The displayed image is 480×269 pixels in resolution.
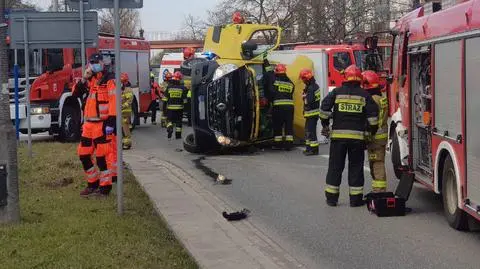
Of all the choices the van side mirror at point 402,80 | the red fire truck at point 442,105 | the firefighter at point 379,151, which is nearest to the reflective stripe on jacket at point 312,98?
the red fire truck at point 442,105

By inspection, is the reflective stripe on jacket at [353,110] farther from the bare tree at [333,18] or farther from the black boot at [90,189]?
the bare tree at [333,18]

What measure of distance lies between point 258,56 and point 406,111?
582 centimetres

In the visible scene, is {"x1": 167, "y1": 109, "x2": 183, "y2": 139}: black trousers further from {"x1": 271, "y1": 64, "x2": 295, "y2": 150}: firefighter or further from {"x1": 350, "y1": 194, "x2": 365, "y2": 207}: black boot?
{"x1": 350, "y1": 194, "x2": 365, "y2": 207}: black boot

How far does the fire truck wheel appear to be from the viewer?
7.09 m

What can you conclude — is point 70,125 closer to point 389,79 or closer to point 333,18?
point 389,79

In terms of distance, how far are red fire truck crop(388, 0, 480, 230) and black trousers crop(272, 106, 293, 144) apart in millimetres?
4075

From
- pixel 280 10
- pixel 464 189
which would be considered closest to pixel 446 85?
pixel 464 189

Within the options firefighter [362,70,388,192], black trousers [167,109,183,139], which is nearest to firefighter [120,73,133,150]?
black trousers [167,109,183,139]

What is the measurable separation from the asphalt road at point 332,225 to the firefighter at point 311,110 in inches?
50.4

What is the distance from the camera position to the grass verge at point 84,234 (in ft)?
18.4

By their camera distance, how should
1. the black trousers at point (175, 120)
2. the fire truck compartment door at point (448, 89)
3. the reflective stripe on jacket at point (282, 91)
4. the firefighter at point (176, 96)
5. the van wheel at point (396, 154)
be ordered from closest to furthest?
1. the fire truck compartment door at point (448, 89)
2. the van wheel at point (396, 154)
3. the reflective stripe on jacket at point (282, 91)
4. the firefighter at point (176, 96)
5. the black trousers at point (175, 120)

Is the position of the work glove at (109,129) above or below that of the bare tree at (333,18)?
below

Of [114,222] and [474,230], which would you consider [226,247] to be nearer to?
[114,222]

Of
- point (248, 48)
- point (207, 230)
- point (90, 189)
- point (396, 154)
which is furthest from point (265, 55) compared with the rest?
point (207, 230)
